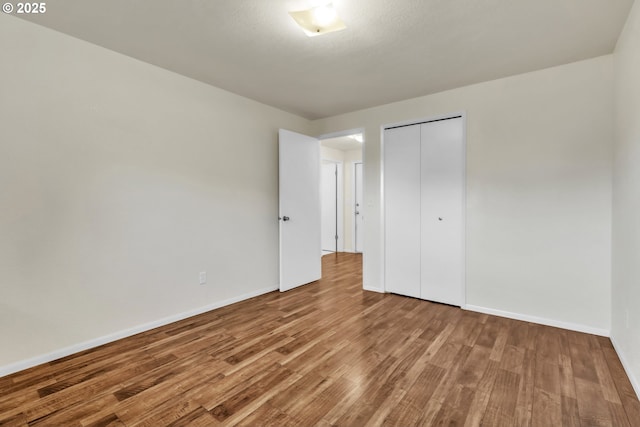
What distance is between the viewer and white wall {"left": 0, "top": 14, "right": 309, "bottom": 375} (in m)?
2.09

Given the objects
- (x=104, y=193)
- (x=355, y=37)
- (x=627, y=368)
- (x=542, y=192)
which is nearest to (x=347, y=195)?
(x=542, y=192)

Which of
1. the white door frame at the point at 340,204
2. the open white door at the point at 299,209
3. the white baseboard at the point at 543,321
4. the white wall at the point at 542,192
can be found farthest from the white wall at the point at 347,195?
the white baseboard at the point at 543,321

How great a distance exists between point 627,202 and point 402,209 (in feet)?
6.67

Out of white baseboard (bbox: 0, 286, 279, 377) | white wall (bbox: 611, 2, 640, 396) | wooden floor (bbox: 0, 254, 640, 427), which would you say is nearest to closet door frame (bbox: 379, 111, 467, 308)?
wooden floor (bbox: 0, 254, 640, 427)

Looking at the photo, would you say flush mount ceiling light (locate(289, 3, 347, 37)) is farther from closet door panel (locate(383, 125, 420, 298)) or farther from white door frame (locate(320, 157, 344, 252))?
white door frame (locate(320, 157, 344, 252))

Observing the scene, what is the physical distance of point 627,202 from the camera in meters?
2.06

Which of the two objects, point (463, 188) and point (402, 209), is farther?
point (402, 209)

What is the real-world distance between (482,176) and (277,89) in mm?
2434

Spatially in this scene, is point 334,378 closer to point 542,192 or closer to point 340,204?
point 542,192

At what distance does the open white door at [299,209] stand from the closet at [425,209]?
108cm

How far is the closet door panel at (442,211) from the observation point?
11.0 feet

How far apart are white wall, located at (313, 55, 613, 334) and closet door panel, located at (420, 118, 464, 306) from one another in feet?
0.41

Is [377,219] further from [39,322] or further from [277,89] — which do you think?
[39,322]

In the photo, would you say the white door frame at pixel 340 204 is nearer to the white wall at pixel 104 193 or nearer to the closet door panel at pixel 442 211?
the closet door panel at pixel 442 211
